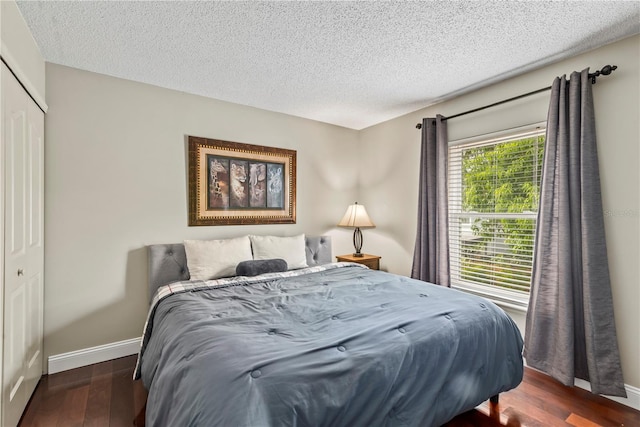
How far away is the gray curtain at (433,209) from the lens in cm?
311

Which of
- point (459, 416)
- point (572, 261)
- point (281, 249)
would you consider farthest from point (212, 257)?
point (572, 261)

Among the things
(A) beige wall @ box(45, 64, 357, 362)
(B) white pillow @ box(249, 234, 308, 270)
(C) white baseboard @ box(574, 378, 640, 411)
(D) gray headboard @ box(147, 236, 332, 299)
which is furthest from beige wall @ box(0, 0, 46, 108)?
(C) white baseboard @ box(574, 378, 640, 411)

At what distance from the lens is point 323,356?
4.29 ft

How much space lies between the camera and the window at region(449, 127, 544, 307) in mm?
2615

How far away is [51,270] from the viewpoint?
2.40 metres

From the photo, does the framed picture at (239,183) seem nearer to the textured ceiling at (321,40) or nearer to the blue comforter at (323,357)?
the textured ceiling at (321,40)

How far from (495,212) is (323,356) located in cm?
229

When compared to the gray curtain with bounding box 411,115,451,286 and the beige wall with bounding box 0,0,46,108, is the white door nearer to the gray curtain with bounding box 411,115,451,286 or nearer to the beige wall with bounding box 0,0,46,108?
the beige wall with bounding box 0,0,46,108

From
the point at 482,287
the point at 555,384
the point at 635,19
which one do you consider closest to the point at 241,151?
the point at 482,287

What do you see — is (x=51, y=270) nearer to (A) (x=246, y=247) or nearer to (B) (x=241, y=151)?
(A) (x=246, y=247)

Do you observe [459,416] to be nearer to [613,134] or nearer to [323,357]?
[323,357]

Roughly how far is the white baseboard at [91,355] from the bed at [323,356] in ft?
2.39

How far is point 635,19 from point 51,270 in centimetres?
431

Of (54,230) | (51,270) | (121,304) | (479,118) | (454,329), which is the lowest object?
(121,304)
